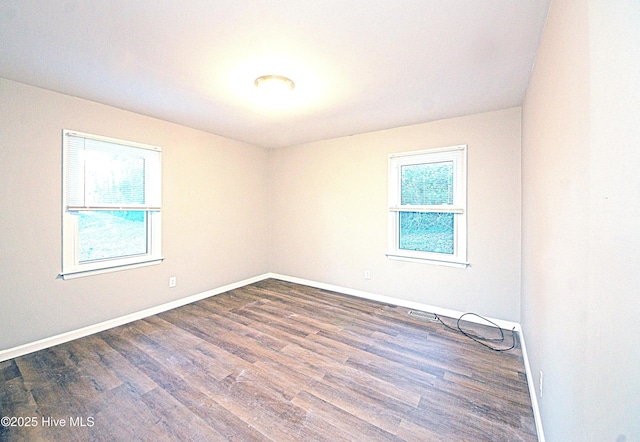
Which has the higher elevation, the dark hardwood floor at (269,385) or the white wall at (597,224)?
the white wall at (597,224)

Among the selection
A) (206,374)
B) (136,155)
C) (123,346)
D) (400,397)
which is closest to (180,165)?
(136,155)

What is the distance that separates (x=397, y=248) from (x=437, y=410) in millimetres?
2176

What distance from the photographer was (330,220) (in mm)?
4305

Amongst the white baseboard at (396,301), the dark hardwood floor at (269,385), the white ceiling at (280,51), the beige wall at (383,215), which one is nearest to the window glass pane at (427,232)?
the beige wall at (383,215)

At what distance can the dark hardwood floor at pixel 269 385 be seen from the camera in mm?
1620

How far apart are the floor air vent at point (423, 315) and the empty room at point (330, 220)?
5cm

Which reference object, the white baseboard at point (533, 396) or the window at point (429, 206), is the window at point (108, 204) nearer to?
the window at point (429, 206)

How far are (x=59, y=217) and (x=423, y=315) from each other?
13.7ft

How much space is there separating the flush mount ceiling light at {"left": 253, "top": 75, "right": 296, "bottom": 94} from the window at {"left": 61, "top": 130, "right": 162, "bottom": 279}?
1.89m

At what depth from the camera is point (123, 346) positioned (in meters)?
2.55

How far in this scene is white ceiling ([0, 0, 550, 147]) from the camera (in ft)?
4.90

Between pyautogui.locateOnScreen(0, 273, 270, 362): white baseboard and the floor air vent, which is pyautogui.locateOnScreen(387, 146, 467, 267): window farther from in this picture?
pyautogui.locateOnScreen(0, 273, 270, 362): white baseboard

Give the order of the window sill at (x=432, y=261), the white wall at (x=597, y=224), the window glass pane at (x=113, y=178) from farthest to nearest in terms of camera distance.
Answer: the window sill at (x=432, y=261)
the window glass pane at (x=113, y=178)
the white wall at (x=597, y=224)

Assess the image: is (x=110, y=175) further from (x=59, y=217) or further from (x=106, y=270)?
(x=106, y=270)
